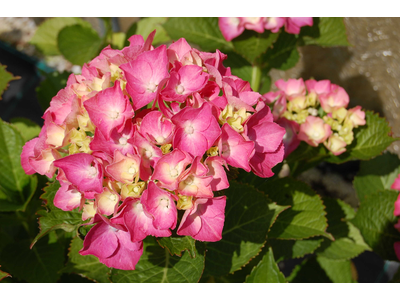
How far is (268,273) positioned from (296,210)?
25cm

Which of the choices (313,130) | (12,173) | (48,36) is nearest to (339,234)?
(313,130)

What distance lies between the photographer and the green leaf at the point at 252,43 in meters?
0.89

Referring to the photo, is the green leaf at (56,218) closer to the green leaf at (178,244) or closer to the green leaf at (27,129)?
the green leaf at (178,244)

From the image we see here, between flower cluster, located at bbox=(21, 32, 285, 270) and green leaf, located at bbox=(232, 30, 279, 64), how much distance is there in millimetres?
392

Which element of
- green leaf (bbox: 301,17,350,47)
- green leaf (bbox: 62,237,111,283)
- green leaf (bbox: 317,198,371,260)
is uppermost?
green leaf (bbox: 301,17,350,47)

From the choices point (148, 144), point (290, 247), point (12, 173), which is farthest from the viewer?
point (290, 247)

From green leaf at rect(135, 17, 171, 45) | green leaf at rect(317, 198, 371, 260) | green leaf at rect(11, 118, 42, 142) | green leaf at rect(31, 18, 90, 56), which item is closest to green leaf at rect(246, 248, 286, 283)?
green leaf at rect(317, 198, 371, 260)

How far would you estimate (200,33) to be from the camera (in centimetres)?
102

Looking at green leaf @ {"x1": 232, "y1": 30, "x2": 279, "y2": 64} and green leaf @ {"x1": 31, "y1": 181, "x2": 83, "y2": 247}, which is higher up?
green leaf @ {"x1": 232, "y1": 30, "x2": 279, "y2": 64}

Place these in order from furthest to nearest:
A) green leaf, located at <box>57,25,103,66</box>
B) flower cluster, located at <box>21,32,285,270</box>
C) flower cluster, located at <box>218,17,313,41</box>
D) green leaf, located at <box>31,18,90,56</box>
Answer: green leaf, located at <box>31,18,90,56</box>, green leaf, located at <box>57,25,103,66</box>, flower cluster, located at <box>218,17,313,41</box>, flower cluster, located at <box>21,32,285,270</box>

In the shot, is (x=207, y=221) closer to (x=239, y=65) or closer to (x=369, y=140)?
(x=369, y=140)

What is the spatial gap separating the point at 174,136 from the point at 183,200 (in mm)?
89

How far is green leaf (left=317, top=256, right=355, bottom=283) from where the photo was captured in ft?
3.59

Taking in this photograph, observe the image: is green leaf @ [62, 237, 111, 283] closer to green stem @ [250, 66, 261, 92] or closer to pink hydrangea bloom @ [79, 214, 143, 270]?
pink hydrangea bloom @ [79, 214, 143, 270]
